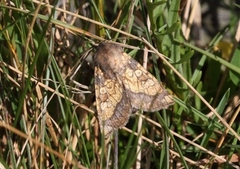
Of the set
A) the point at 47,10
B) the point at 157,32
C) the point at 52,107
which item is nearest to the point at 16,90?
the point at 52,107

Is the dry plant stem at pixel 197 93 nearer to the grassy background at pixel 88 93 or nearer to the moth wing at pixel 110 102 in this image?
the grassy background at pixel 88 93

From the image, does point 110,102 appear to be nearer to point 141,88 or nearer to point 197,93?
point 141,88

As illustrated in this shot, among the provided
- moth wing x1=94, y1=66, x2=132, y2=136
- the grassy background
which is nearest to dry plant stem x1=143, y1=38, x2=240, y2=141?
the grassy background

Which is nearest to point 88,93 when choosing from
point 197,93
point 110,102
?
point 110,102

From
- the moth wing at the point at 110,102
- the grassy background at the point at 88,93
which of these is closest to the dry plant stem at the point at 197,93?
the grassy background at the point at 88,93

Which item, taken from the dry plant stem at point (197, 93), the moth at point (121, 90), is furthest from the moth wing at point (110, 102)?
the dry plant stem at point (197, 93)

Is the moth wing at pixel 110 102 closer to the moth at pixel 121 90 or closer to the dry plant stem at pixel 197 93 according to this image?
the moth at pixel 121 90
